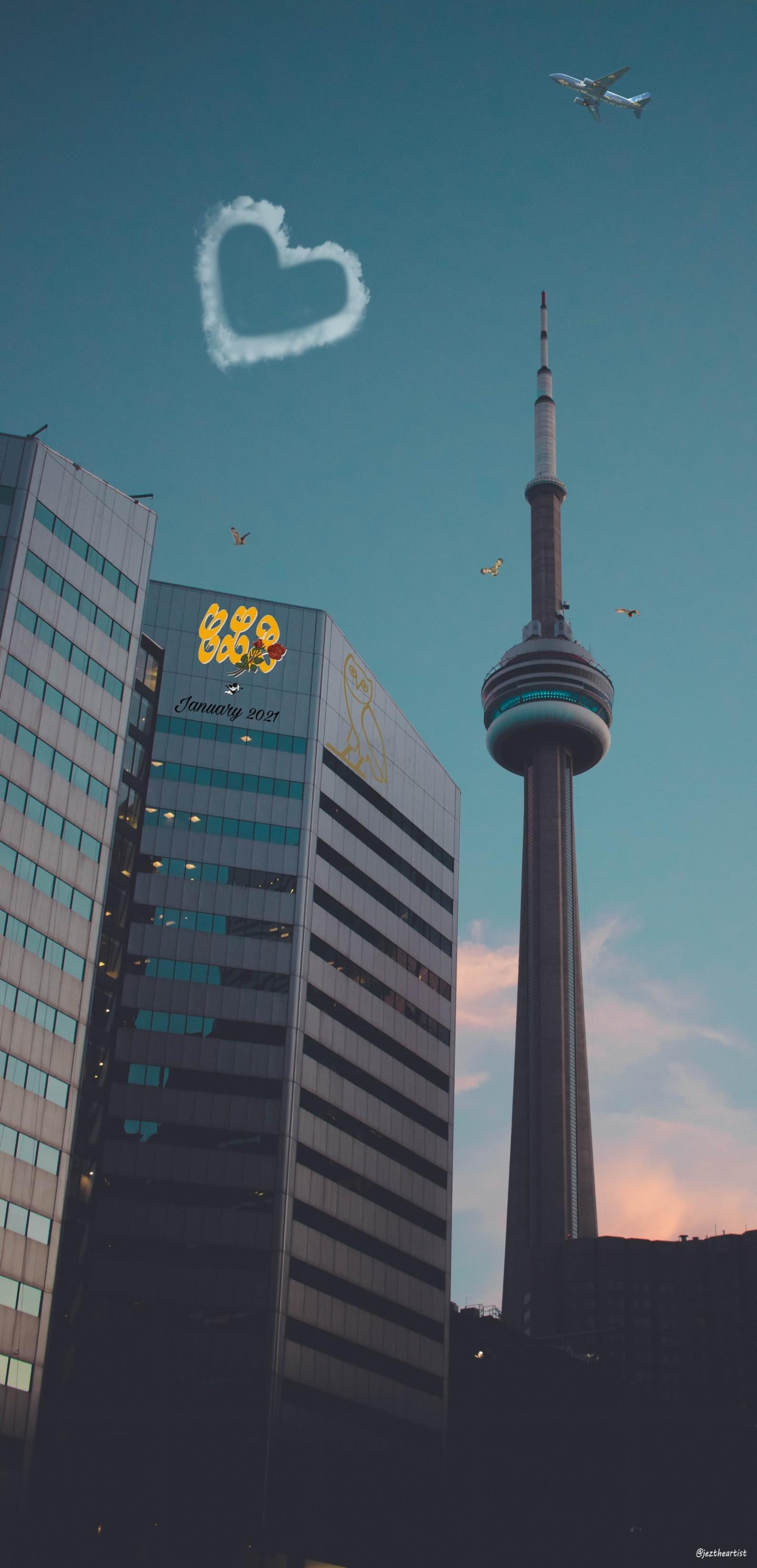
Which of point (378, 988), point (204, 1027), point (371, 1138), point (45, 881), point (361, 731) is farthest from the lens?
point (361, 731)

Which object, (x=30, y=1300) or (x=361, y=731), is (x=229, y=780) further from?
(x=30, y=1300)

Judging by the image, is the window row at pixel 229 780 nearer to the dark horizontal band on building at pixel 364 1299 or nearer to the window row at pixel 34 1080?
the dark horizontal band on building at pixel 364 1299

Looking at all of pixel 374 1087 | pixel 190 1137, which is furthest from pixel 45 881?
pixel 374 1087

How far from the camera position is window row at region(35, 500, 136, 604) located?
261 ft

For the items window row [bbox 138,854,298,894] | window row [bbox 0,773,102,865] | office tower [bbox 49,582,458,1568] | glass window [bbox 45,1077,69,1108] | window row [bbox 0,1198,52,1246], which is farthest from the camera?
window row [bbox 138,854,298,894]

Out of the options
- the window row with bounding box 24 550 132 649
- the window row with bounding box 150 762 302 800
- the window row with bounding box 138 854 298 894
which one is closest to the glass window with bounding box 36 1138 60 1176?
the window row with bounding box 24 550 132 649

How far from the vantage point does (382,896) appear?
11125 cm

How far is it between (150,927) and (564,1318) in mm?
110822

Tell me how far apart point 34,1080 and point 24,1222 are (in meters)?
6.55

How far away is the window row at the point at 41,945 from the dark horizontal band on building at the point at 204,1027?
67.5ft

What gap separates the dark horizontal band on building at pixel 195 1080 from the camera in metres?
93.6

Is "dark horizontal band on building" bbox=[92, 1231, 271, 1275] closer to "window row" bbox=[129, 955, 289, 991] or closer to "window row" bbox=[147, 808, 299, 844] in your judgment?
"window row" bbox=[129, 955, 289, 991]

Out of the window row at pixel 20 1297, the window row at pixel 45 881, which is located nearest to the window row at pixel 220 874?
the window row at pixel 45 881

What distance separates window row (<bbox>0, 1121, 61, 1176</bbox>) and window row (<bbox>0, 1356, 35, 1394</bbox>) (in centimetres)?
850
